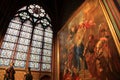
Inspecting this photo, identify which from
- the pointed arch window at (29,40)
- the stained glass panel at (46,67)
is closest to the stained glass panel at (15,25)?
the pointed arch window at (29,40)

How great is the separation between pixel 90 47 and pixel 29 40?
4561 mm

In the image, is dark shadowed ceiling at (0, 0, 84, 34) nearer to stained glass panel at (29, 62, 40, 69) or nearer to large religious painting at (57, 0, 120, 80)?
large religious painting at (57, 0, 120, 80)

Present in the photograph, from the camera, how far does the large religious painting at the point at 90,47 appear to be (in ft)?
16.5

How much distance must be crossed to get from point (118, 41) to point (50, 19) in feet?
22.6

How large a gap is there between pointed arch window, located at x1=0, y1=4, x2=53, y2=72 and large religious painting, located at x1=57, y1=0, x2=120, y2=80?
4.08ft

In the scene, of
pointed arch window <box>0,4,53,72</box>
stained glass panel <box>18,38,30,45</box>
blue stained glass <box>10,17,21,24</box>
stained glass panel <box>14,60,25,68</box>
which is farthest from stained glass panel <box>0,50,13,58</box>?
blue stained glass <box>10,17,21,24</box>

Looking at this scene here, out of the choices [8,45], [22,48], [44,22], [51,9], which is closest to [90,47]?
[22,48]

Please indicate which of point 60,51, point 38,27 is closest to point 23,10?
point 38,27

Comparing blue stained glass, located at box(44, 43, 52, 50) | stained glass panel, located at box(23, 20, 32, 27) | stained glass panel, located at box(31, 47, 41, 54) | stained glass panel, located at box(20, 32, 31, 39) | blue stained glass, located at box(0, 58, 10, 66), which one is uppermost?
stained glass panel, located at box(23, 20, 32, 27)

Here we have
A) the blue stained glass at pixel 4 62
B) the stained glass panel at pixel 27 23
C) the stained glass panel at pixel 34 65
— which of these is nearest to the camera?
the blue stained glass at pixel 4 62

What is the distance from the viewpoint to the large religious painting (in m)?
5.02

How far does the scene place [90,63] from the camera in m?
5.88

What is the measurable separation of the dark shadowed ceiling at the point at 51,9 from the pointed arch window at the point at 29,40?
31 centimetres

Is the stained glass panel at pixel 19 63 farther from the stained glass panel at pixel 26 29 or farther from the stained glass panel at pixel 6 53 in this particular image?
the stained glass panel at pixel 26 29
